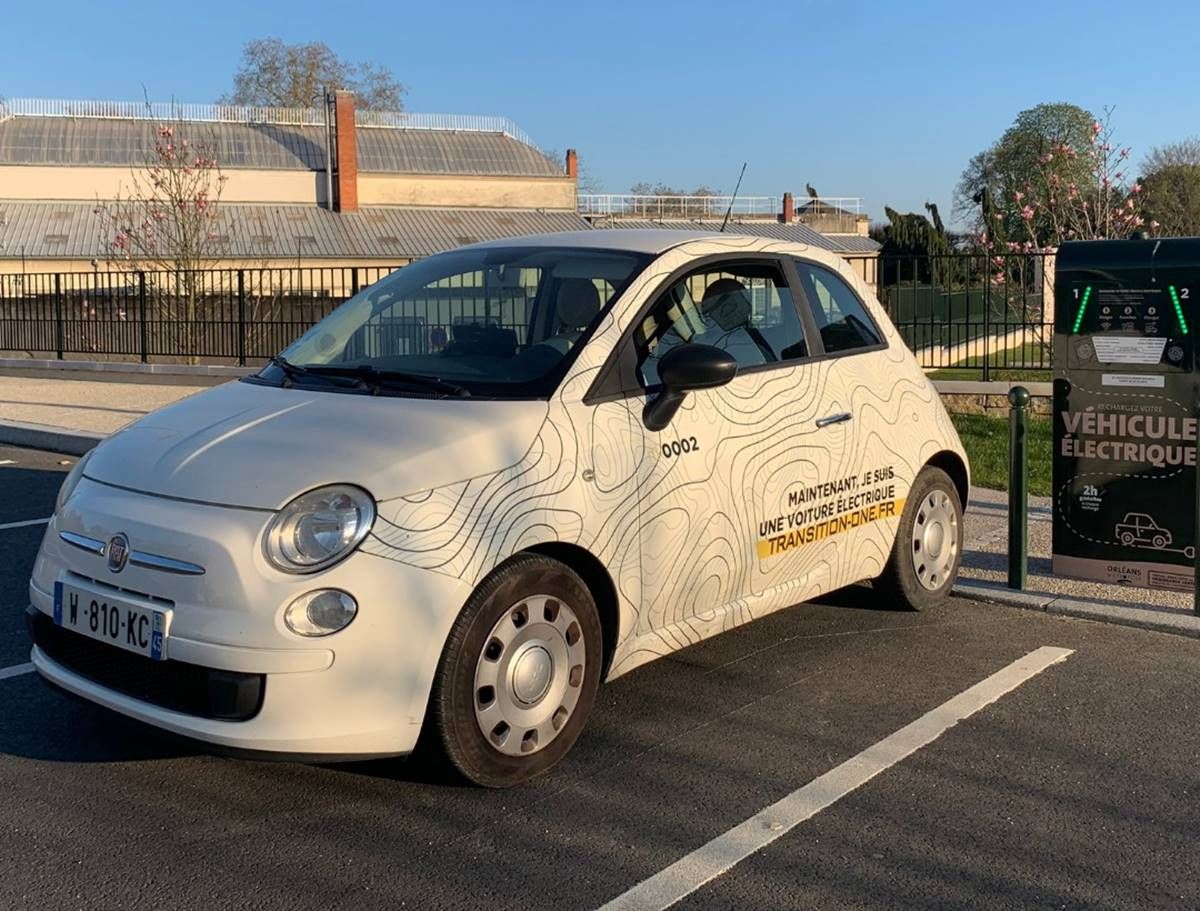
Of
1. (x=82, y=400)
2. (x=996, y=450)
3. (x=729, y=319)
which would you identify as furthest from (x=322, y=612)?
(x=82, y=400)

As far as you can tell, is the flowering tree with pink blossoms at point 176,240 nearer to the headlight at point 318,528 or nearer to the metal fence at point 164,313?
the metal fence at point 164,313

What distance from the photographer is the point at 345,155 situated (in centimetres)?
5778

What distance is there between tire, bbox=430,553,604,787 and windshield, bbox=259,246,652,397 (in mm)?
703

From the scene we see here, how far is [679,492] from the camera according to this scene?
437 centimetres

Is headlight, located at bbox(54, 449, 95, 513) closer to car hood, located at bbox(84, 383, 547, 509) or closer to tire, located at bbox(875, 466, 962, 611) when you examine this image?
car hood, located at bbox(84, 383, 547, 509)

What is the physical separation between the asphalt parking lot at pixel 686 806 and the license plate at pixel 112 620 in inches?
10.5

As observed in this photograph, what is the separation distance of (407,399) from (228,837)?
1.49 metres

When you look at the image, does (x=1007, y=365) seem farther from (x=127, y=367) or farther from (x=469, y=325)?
(x=127, y=367)

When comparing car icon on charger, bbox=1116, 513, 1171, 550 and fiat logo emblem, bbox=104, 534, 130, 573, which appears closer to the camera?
fiat logo emblem, bbox=104, 534, 130, 573

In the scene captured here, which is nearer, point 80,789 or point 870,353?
point 80,789

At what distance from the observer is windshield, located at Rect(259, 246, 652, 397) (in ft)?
14.3

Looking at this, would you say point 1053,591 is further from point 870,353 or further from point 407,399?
point 407,399

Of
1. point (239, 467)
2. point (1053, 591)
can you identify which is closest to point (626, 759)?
point (239, 467)

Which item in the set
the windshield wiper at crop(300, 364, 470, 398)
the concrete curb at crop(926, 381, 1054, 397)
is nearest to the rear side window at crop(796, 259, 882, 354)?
the windshield wiper at crop(300, 364, 470, 398)
